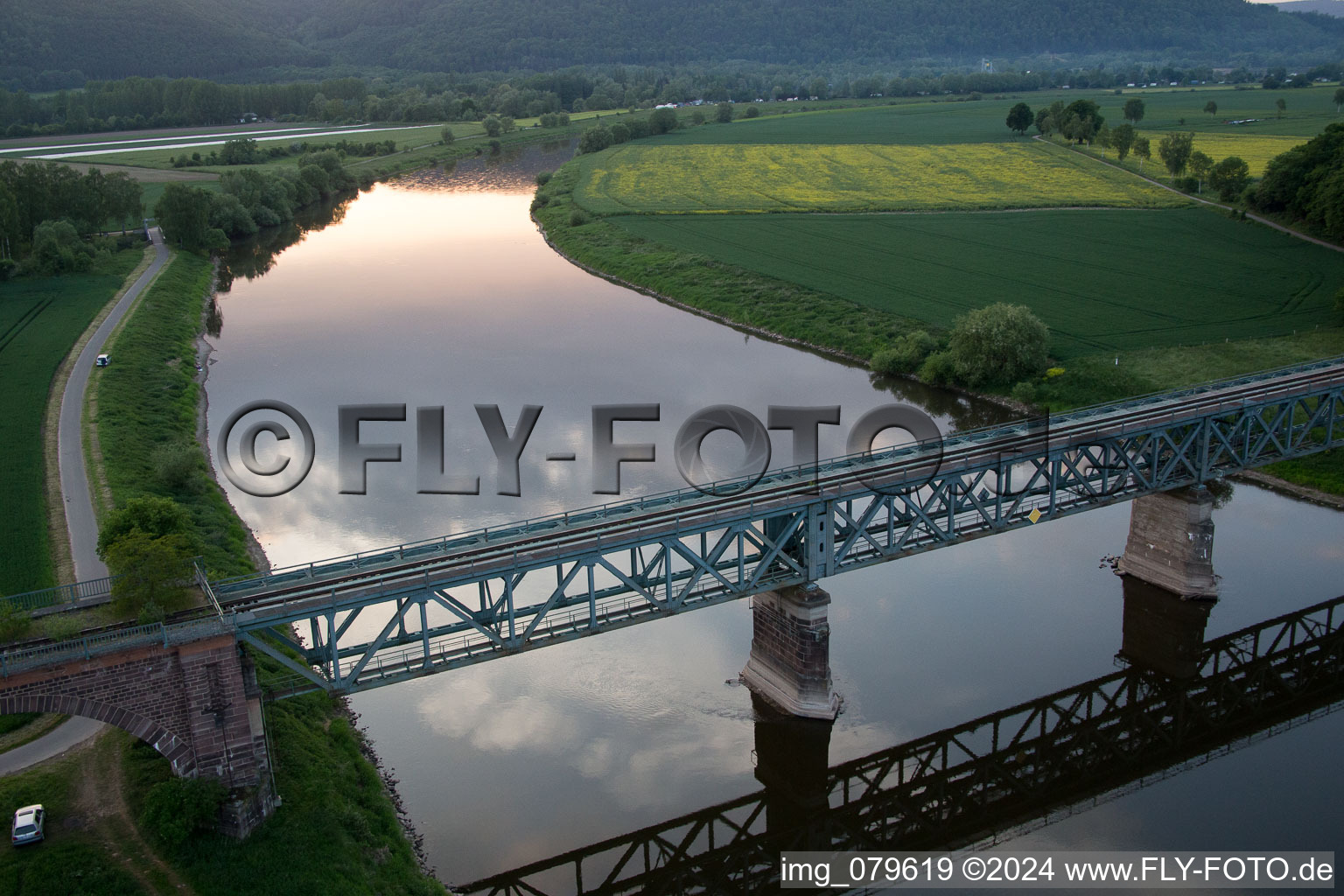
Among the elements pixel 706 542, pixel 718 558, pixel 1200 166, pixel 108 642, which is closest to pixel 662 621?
pixel 706 542

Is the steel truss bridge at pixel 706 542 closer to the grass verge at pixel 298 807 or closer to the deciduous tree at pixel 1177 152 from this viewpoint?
the grass verge at pixel 298 807

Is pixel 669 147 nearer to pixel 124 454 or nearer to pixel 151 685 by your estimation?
pixel 124 454

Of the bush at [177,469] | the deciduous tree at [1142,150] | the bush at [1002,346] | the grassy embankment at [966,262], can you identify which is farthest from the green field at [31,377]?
the deciduous tree at [1142,150]

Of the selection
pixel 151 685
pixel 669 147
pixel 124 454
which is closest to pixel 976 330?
pixel 124 454

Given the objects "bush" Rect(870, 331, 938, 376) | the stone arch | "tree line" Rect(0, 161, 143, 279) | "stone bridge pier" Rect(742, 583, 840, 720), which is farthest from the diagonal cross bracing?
"tree line" Rect(0, 161, 143, 279)

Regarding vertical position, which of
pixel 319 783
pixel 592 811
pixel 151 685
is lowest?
pixel 592 811

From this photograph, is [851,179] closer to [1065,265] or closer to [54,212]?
[1065,265]
